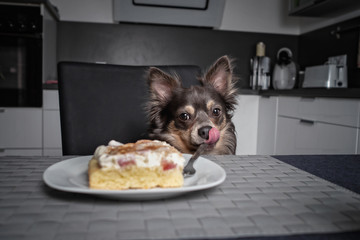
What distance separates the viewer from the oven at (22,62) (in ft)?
9.14

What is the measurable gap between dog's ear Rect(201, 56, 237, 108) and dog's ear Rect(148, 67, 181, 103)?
0.18 metres

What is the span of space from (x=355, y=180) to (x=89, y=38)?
340 cm

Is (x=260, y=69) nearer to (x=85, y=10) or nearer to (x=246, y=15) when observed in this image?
(x=246, y=15)

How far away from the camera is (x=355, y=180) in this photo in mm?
736

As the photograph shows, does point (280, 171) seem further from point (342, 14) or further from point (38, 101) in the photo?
point (342, 14)

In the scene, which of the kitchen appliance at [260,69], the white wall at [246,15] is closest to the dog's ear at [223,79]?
the kitchen appliance at [260,69]

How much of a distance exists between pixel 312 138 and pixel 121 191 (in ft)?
7.91

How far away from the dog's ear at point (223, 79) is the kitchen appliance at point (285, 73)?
187 cm

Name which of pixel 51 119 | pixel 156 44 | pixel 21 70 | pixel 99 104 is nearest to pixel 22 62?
pixel 21 70

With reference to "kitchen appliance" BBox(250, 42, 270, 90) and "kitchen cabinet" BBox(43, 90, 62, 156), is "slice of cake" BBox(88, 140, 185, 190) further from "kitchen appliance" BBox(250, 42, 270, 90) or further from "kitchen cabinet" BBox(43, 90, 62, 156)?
"kitchen appliance" BBox(250, 42, 270, 90)

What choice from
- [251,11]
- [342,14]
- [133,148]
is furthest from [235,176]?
[251,11]

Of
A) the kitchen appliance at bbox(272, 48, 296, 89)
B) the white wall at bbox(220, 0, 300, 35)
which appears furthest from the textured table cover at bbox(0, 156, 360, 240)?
the white wall at bbox(220, 0, 300, 35)

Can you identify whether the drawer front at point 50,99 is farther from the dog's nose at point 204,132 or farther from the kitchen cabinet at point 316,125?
the kitchen cabinet at point 316,125

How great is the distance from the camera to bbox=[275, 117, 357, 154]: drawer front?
218 cm
